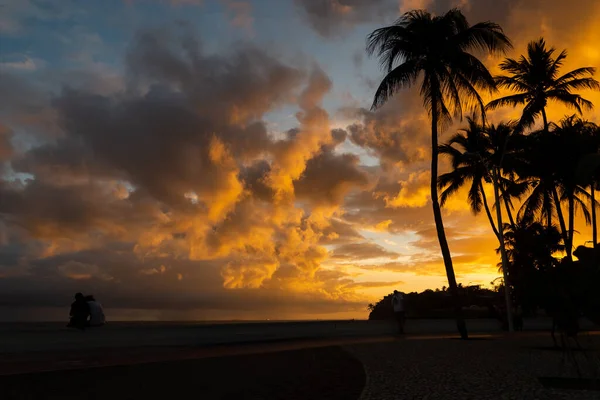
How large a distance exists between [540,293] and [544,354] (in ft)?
48.0

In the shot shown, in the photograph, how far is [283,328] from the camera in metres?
30.7

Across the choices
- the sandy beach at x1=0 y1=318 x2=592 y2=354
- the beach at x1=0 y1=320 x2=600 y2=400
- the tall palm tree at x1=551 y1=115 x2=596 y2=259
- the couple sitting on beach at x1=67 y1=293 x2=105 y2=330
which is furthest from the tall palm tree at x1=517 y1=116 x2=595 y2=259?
the couple sitting on beach at x1=67 y1=293 x2=105 y2=330

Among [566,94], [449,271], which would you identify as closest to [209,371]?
[449,271]

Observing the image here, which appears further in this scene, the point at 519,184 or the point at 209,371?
the point at 519,184

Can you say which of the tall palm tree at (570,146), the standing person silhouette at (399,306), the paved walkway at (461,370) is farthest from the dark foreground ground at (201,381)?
the tall palm tree at (570,146)

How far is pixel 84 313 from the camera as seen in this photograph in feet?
62.0

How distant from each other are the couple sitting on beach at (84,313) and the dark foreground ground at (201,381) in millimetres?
6601

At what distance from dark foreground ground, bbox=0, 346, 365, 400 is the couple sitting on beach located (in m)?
6.60

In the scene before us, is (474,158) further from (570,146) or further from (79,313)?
(79,313)

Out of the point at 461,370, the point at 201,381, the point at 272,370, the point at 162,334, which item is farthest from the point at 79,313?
the point at 461,370

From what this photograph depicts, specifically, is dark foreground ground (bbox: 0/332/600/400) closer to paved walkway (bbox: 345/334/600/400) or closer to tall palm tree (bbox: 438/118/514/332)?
paved walkway (bbox: 345/334/600/400)

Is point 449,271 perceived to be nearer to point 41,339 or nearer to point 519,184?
point 41,339

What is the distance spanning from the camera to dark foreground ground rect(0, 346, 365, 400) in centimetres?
963

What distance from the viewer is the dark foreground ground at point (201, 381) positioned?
9633mm
